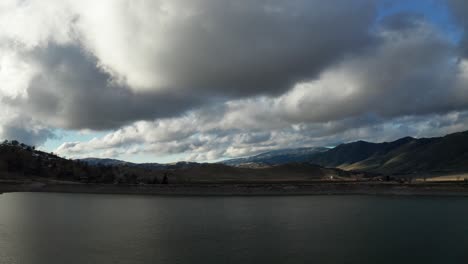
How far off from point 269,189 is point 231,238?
88878 mm

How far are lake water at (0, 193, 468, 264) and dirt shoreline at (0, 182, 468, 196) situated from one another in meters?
60.0

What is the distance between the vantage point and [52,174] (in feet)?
607

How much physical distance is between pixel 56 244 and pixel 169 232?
40.7 feet

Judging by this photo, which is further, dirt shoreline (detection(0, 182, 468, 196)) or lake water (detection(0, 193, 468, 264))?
dirt shoreline (detection(0, 182, 468, 196))

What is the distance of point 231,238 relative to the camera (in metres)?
43.7

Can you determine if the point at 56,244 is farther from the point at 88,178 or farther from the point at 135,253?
the point at 88,178

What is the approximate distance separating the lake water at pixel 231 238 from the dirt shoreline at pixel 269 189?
60.0 m

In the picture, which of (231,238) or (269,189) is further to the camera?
(269,189)

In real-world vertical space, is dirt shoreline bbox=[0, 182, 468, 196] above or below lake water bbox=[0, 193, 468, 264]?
above

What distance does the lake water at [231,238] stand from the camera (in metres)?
34.5

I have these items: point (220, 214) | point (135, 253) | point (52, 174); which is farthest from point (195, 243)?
point (52, 174)

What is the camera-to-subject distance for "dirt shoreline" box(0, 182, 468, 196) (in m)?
125

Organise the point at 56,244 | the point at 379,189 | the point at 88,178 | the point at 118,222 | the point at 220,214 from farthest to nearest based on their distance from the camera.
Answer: the point at 88,178 < the point at 379,189 < the point at 220,214 < the point at 118,222 < the point at 56,244

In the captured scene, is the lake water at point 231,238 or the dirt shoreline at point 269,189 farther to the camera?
the dirt shoreline at point 269,189
